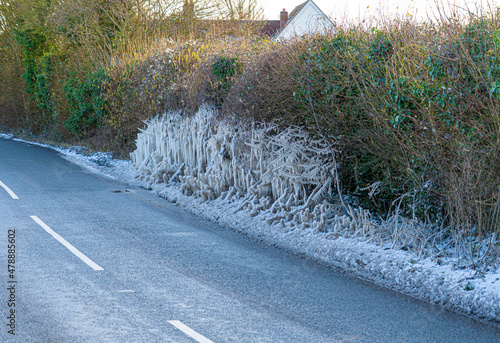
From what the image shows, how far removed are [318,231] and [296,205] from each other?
1227 millimetres

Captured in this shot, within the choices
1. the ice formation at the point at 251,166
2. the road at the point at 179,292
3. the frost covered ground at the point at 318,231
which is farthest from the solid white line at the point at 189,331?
the ice formation at the point at 251,166

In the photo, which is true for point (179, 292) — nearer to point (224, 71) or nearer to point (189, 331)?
point (189, 331)

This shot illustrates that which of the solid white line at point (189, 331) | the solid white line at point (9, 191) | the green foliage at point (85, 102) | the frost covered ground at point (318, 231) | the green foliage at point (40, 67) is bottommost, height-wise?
the solid white line at point (189, 331)

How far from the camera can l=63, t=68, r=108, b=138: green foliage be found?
2094 centimetres

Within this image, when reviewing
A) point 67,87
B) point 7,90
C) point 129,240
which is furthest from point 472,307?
point 7,90

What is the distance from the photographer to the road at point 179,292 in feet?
17.2

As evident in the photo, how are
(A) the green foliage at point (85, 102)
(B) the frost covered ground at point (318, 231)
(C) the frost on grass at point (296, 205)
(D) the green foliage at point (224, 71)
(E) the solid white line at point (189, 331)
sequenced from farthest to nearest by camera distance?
(A) the green foliage at point (85, 102) < (D) the green foliage at point (224, 71) < (C) the frost on grass at point (296, 205) < (B) the frost covered ground at point (318, 231) < (E) the solid white line at point (189, 331)

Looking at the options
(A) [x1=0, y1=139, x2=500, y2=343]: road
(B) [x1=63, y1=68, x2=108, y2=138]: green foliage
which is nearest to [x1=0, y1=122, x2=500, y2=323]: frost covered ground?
(A) [x1=0, y1=139, x2=500, y2=343]: road

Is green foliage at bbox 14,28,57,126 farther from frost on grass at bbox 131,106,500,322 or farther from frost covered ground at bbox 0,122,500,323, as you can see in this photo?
frost covered ground at bbox 0,122,500,323

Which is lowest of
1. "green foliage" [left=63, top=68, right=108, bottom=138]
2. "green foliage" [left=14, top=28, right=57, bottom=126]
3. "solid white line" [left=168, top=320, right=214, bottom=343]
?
"solid white line" [left=168, top=320, right=214, bottom=343]

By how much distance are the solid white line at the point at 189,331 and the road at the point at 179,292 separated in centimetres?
1

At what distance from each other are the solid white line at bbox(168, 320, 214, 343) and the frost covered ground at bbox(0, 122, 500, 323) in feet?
8.69

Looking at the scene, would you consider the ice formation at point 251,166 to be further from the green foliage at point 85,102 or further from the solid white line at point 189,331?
the green foliage at point 85,102

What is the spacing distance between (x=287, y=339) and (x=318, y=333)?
34cm
